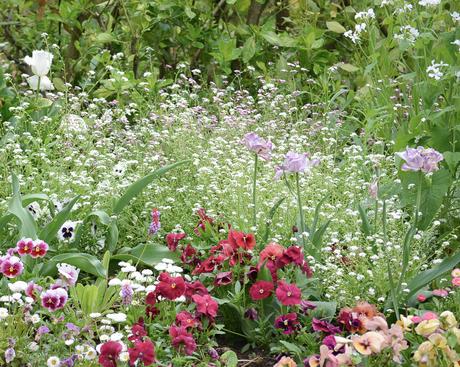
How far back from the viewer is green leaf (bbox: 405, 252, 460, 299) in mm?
2992

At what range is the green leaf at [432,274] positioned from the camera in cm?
299

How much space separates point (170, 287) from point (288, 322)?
41 cm

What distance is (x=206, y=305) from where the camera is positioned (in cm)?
287

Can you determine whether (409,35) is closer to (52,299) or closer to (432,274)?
(432,274)

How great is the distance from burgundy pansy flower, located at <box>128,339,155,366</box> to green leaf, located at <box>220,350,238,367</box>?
1.02ft

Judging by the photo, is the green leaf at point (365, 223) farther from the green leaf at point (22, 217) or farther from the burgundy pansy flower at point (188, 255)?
the green leaf at point (22, 217)

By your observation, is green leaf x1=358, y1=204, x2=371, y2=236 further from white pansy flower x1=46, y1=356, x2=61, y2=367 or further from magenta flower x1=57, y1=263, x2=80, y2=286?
white pansy flower x1=46, y1=356, x2=61, y2=367

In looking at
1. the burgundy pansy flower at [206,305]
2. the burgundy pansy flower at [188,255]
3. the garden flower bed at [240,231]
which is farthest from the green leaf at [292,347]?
the burgundy pansy flower at [188,255]

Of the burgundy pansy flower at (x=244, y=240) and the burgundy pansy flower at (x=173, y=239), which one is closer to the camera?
the burgundy pansy flower at (x=244, y=240)

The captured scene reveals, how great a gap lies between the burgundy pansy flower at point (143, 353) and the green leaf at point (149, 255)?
0.88 meters

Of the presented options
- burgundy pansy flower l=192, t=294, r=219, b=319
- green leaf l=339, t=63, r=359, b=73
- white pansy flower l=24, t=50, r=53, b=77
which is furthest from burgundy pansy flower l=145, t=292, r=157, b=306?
green leaf l=339, t=63, r=359, b=73

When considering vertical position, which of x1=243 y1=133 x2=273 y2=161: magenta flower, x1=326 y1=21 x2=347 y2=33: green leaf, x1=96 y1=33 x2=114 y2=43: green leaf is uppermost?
x1=326 y1=21 x2=347 y2=33: green leaf

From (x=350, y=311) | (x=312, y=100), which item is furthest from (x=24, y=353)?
(x=312, y=100)

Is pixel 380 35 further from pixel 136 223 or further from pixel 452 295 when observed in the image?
pixel 452 295
